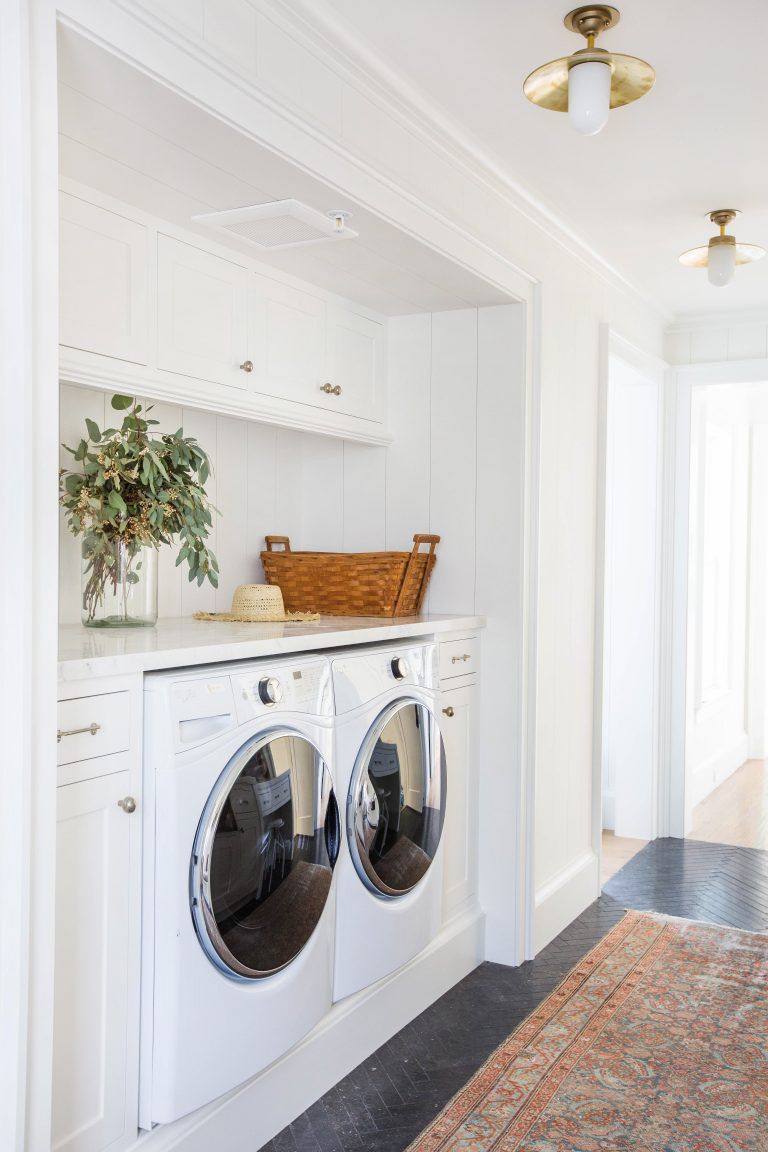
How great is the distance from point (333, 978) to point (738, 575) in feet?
16.5

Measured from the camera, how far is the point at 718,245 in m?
3.42

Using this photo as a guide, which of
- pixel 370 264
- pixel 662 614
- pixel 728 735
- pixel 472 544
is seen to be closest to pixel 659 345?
pixel 662 614

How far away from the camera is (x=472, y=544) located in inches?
130

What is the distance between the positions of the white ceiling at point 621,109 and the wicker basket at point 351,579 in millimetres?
1239

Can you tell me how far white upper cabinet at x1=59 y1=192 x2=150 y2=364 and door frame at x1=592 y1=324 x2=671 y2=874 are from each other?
212 cm

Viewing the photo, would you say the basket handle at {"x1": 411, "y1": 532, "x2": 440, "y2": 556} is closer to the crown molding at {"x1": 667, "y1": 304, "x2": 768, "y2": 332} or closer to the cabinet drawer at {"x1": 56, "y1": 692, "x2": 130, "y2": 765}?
the cabinet drawer at {"x1": 56, "y1": 692, "x2": 130, "y2": 765}

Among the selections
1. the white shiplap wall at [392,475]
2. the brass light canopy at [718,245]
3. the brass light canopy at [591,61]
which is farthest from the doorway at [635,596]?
the brass light canopy at [591,61]

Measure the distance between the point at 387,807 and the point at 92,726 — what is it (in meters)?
1.06

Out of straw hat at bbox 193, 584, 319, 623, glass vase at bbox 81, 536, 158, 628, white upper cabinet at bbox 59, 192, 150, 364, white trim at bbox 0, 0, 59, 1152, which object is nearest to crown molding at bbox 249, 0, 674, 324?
white upper cabinet at bbox 59, 192, 150, 364

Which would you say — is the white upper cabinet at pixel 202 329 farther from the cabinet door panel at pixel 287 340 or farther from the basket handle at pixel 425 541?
the basket handle at pixel 425 541

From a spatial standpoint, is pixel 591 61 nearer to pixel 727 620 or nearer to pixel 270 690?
pixel 270 690

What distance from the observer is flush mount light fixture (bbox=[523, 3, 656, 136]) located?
6.82 ft

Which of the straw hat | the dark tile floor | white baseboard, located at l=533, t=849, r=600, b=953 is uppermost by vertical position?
the straw hat

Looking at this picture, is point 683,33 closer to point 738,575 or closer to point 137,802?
point 137,802
